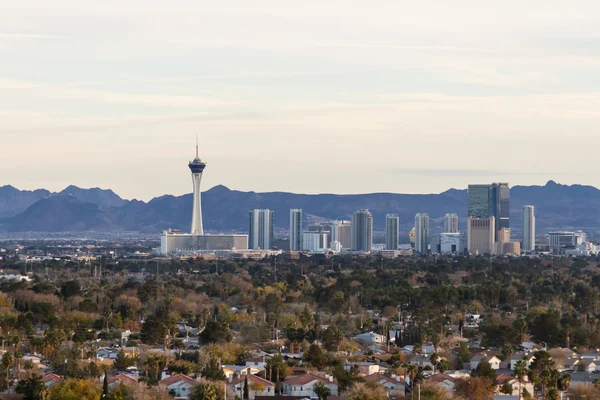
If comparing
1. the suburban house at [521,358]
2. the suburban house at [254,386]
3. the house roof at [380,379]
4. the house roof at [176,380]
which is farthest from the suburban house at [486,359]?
the house roof at [176,380]

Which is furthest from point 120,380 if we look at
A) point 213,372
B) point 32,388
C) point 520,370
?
point 520,370

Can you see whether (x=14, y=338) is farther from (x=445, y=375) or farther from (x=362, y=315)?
(x=362, y=315)

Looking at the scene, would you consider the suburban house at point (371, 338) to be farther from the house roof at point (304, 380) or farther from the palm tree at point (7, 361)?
the palm tree at point (7, 361)

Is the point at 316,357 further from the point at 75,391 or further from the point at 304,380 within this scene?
the point at 75,391

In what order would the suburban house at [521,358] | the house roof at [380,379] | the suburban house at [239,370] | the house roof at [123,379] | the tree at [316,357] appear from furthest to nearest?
the tree at [316,357] < the suburban house at [521,358] < the suburban house at [239,370] < the house roof at [380,379] < the house roof at [123,379]

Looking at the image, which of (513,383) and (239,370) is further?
(239,370)

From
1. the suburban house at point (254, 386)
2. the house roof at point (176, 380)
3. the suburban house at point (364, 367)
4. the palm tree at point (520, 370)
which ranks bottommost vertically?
the suburban house at point (254, 386)
